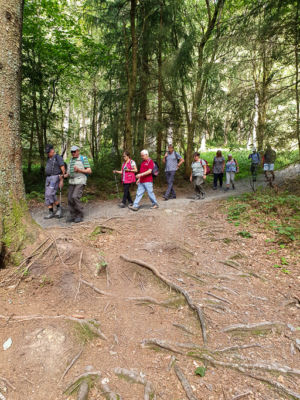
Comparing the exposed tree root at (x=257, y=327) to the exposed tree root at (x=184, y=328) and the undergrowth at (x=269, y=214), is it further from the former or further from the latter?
the undergrowth at (x=269, y=214)

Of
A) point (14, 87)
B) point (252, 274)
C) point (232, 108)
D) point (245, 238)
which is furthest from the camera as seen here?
point (232, 108)

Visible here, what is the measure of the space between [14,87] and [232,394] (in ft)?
16.0

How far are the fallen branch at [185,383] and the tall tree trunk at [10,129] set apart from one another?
2.88 m

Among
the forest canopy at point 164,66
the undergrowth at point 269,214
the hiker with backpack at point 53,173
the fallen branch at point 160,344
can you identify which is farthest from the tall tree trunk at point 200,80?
the fallen branch at point 160,344

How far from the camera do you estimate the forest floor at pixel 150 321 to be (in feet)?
7.95

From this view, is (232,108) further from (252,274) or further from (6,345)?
(6,345)

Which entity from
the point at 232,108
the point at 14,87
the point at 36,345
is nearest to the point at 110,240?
the point at 36,345

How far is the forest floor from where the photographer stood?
7.95 feet

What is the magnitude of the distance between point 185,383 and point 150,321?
1.00m

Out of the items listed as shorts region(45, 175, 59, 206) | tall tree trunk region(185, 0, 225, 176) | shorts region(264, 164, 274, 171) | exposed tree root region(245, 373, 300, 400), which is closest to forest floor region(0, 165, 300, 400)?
exposed tree root region(245, 373, 300, 400)

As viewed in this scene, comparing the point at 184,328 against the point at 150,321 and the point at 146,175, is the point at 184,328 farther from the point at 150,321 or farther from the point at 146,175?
the point at 146,175

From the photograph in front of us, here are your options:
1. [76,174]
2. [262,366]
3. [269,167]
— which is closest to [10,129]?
[76,174]

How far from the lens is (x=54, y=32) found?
11.7 m

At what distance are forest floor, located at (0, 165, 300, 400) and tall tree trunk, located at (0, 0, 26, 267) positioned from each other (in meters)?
0.39
